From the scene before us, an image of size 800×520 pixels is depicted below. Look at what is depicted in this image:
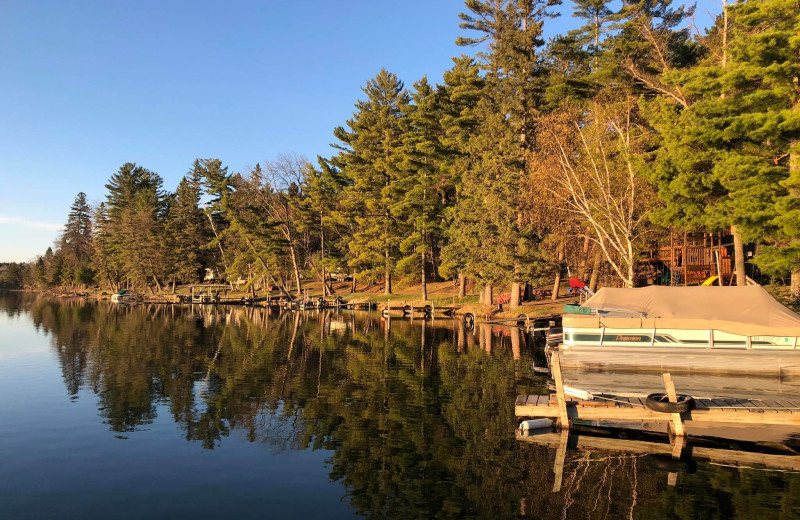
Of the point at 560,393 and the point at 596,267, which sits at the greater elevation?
the point at 596,267

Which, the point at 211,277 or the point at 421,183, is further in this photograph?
the point at 211,277

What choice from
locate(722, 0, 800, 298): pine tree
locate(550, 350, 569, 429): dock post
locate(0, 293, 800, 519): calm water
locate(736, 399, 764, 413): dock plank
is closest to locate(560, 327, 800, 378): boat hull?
locate(0, 293, 800, 519): calm water

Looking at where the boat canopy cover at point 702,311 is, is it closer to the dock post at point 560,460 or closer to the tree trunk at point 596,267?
the dock post at point 560,460

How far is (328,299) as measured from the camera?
67250 mm

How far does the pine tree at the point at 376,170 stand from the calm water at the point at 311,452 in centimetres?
3392

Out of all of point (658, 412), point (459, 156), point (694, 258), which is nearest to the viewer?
point (658, 412)

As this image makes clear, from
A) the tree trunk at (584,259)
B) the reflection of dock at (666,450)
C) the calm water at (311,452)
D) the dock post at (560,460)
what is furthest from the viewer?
the tree trunk at (584,259)

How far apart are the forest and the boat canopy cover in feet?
19.5

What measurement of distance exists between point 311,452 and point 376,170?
52.1 metres

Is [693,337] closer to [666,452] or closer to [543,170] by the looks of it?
[666,452]

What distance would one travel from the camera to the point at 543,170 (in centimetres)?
3975

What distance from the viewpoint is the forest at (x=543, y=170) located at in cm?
2642

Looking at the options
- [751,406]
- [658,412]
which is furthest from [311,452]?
[751,406]

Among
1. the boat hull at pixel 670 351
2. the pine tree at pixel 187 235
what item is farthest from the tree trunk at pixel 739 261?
the pine tree at pixel 187 235
